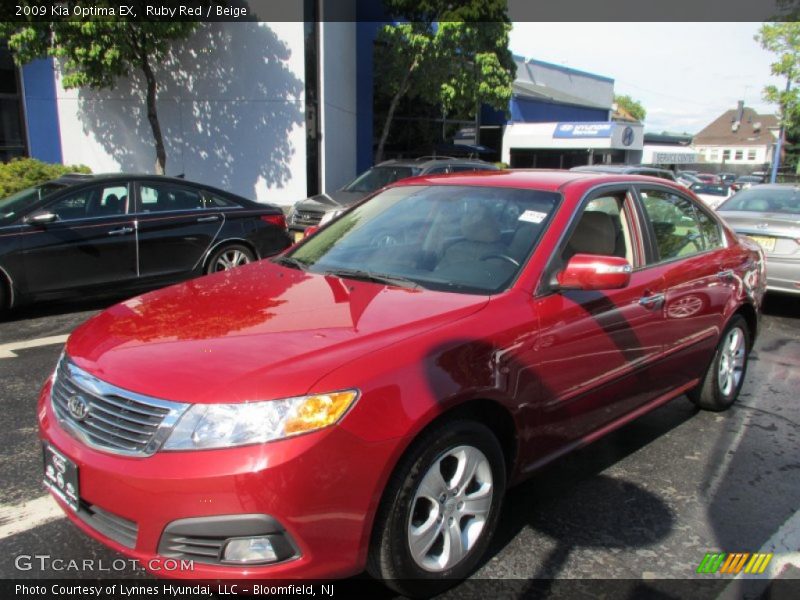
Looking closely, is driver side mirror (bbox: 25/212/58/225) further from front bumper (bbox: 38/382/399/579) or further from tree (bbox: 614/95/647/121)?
tree (bbox: 614/95/647/121)

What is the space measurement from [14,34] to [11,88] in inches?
159

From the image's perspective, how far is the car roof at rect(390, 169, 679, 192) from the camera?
11.8 ft

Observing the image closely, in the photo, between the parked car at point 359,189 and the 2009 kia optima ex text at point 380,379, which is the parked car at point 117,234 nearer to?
the parked car at point 359,189

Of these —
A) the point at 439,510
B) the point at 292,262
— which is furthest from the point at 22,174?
the point at 439,510

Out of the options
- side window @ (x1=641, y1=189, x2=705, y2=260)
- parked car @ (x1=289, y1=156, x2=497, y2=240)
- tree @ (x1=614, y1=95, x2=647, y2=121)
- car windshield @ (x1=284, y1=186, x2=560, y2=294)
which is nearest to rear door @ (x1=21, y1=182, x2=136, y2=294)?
car windshield @ (x1=284, y1=186, x2=560, y2=294)

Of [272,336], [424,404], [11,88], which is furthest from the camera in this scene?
[11,88]

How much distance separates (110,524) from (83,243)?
5.20 metres

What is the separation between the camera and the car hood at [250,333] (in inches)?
88.4

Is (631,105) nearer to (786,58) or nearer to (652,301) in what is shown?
(786,58)

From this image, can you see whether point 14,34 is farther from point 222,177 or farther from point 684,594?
point 684,594

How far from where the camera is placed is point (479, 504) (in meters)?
2.71

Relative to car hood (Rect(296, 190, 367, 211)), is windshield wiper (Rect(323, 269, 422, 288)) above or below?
above

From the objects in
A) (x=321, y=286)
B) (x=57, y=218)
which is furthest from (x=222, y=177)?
(x=321, y=286)

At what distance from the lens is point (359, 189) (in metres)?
13.0
